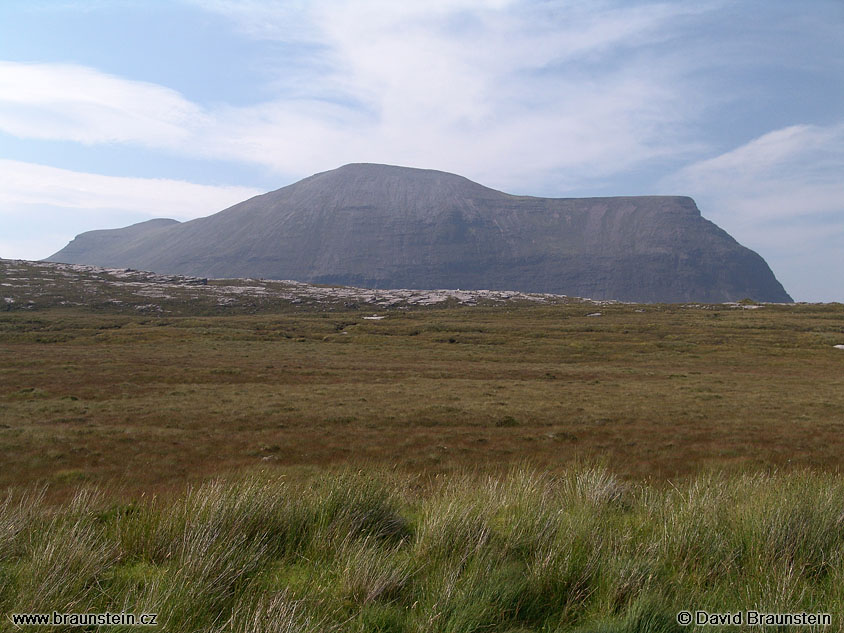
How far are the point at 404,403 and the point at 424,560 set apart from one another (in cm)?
2494

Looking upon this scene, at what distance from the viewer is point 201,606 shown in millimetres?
5109

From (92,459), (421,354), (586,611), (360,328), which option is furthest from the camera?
(360,328)

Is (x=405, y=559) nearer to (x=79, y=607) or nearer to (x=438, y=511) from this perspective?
(x=438, y=511)

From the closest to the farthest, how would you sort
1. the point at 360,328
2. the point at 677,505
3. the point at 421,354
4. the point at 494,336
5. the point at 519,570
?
the point at 519,570 < the point at 677,505 < the point at 421,354 < the point at 494,336 < the point at 360,328

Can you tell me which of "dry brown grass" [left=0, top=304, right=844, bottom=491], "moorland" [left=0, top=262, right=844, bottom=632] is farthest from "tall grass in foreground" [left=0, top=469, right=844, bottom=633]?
"dry brown grass" [left=0, top=304, right=844, bottom=491]

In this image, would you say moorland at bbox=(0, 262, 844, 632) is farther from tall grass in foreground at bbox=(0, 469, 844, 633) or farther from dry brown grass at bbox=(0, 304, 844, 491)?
dry brown grass at bbox=(0, 304, 844, 491)

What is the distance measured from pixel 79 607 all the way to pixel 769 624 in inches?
267

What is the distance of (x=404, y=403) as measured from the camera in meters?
31.2

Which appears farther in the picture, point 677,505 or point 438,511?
point 677,505

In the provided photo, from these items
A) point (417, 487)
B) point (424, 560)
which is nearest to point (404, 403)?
point (417, 487)

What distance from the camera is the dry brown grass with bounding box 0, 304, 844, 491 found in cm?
1909

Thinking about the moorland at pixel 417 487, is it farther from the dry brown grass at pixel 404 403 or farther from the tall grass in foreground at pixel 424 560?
the dry brown grass at pixel 404 403

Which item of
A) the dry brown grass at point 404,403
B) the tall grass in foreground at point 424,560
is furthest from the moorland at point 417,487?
the dry brown grass at point 404,403

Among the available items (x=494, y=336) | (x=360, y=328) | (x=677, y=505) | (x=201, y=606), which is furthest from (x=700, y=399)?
(x=360, y=328)
